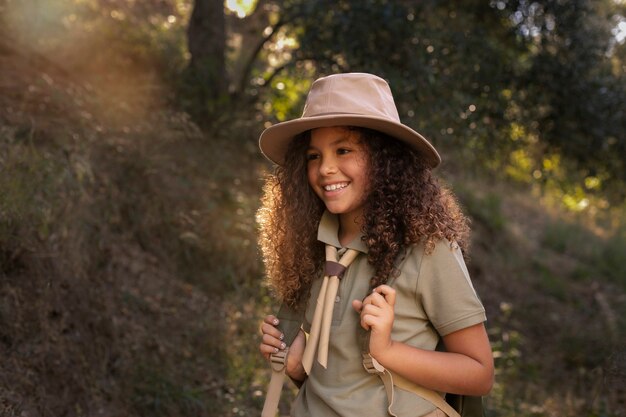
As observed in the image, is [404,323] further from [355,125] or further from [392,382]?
[355,125]

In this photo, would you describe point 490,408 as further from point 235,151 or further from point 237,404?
point 235,151

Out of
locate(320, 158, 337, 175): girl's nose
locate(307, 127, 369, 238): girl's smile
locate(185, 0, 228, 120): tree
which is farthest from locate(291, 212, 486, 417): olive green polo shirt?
locate(185, 0, 228, 120): tree

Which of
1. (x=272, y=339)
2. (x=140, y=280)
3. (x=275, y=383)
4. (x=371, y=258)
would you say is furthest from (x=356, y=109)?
(x=140, y=280)

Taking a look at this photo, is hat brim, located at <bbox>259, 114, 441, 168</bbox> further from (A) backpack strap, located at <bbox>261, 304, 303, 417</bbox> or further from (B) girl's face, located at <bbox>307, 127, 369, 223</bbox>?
(A) backpack strap, located at <bbox>261, 304, 303, 417</bbox>

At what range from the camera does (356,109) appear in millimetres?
2611

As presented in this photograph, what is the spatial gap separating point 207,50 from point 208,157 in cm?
141

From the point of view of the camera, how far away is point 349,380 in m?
2.53

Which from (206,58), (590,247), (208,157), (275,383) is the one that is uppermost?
(590,247)

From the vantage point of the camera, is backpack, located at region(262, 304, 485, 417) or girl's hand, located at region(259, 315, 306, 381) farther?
girl's hand, located at region(259, 315, 306, 381)

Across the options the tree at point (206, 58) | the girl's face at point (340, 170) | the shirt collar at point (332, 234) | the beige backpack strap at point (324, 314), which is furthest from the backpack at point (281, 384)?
the tree at point (206, 58)

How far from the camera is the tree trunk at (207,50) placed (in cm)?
805

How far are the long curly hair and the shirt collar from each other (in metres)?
0.04

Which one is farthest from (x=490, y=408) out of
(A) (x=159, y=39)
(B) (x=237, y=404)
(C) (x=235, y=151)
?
(A) (x=159, y=39)

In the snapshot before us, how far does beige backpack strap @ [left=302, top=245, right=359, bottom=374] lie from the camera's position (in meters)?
2.48
